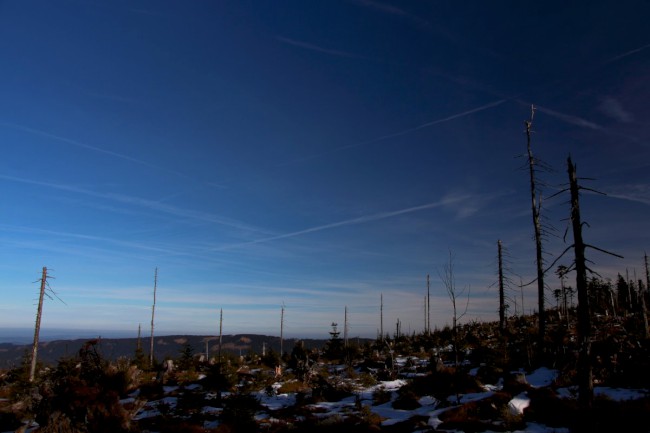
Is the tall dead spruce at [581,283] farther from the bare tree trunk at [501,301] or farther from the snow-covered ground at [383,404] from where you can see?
the bare tree trunk at [501,301]

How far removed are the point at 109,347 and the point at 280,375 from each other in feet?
559

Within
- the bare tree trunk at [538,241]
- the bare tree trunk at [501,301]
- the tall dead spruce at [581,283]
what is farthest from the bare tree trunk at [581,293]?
the bare tree trunk at [501,301]

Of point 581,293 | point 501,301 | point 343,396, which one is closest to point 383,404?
point 343,396

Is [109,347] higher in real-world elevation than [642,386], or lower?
lower

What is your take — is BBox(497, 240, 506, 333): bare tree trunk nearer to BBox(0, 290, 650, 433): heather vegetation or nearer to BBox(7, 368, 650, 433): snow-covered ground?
BBox(0, 290, 650, 433): heather vegetation

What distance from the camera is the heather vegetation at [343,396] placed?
13102mm

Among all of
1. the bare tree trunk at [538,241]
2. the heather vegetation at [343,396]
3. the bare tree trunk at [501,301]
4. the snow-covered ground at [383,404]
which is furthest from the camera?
the bare tree trunk at [501,301]

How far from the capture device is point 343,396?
21078mm

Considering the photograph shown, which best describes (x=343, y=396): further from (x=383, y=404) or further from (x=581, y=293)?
(x=581, y=293)

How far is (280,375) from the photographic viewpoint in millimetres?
27000

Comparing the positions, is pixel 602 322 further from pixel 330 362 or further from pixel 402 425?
pixel 402 425

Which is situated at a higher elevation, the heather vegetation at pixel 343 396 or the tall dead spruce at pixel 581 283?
the tall dead spruce at pixel 581 283

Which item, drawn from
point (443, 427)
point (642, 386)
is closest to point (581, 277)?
point (443, 427)

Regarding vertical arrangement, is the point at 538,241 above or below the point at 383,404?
above
